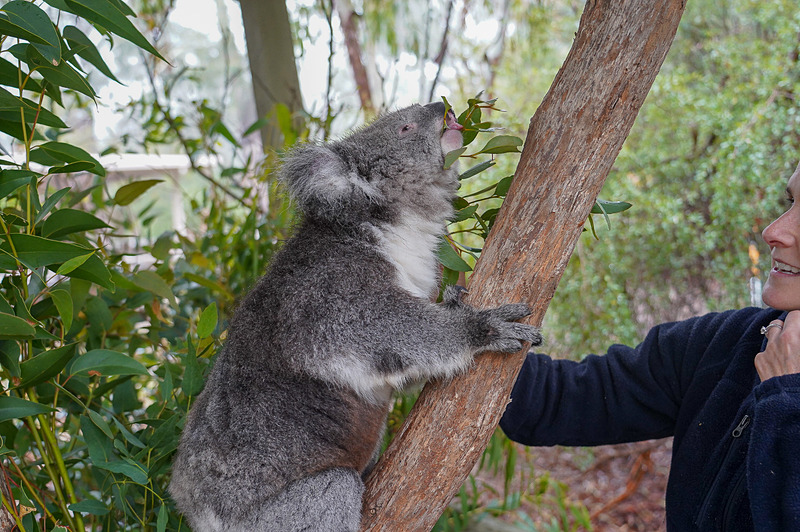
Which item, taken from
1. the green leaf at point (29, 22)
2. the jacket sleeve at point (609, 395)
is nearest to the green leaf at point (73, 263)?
the green leaf at point (29, 22)

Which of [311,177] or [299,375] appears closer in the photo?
[299,375]

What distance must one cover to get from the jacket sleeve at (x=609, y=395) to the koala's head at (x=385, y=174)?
1.77ft

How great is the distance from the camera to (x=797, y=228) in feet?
4.61

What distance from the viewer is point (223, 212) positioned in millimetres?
2799

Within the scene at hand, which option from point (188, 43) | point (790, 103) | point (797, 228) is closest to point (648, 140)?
point (790, 103)

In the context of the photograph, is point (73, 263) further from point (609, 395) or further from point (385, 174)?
point (609, 395)

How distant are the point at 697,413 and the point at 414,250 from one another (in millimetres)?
806

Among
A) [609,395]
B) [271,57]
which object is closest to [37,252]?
[609,395]

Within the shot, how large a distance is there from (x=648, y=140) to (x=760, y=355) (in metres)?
2.88

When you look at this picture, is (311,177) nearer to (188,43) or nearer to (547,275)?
(547,275)

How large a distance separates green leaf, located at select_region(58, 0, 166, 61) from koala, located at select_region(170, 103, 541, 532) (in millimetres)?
498

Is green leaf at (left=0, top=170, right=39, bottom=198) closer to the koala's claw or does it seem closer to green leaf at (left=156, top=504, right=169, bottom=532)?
green leaf at (left=156, top=504, right=169, bottom=532)

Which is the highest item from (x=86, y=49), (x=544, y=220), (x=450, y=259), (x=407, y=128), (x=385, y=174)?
(x=86, y=49)

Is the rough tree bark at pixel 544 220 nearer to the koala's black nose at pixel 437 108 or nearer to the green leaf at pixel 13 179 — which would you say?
the koala's black nose at pixel 437 108
